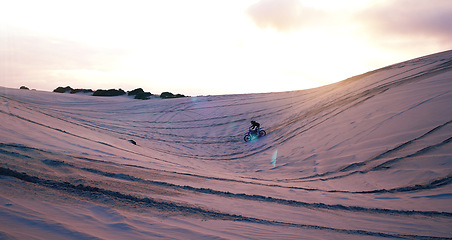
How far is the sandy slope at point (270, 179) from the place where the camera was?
9.43 ft

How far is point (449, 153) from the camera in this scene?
246 inches

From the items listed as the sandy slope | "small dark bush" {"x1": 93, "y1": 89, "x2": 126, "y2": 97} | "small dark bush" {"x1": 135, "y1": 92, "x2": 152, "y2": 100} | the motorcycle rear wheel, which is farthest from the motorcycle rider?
"small dark bush" {"x1": 93, "y1": 89, "x2": 126, "y2": 97}

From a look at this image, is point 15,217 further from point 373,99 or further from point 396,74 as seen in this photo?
point 396,74

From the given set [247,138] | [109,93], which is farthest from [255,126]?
[109,93]

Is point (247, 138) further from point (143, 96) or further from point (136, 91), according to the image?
point (136, 91)

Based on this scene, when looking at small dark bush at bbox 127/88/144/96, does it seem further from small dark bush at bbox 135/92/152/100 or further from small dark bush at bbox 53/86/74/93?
small dark bush at bbox 53/86/74/93

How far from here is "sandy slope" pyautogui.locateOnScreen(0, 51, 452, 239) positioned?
2.88 meters

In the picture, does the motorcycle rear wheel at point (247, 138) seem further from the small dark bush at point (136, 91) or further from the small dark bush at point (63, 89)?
the small dark bush at point (63, 89)

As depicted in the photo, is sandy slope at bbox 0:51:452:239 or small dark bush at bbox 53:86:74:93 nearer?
sandy slope at bbox 0:51:452:239

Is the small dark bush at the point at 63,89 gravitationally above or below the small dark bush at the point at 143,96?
above

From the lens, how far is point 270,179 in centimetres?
705

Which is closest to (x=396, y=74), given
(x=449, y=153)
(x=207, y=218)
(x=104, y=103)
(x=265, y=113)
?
(x=265, y=113)

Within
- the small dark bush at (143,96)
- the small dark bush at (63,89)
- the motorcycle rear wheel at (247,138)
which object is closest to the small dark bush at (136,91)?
the small dark bush at (143,96)

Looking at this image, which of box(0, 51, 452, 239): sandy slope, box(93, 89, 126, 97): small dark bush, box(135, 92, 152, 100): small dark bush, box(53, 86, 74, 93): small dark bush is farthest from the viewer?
box(53, 86, 74, 93): small dark bush
